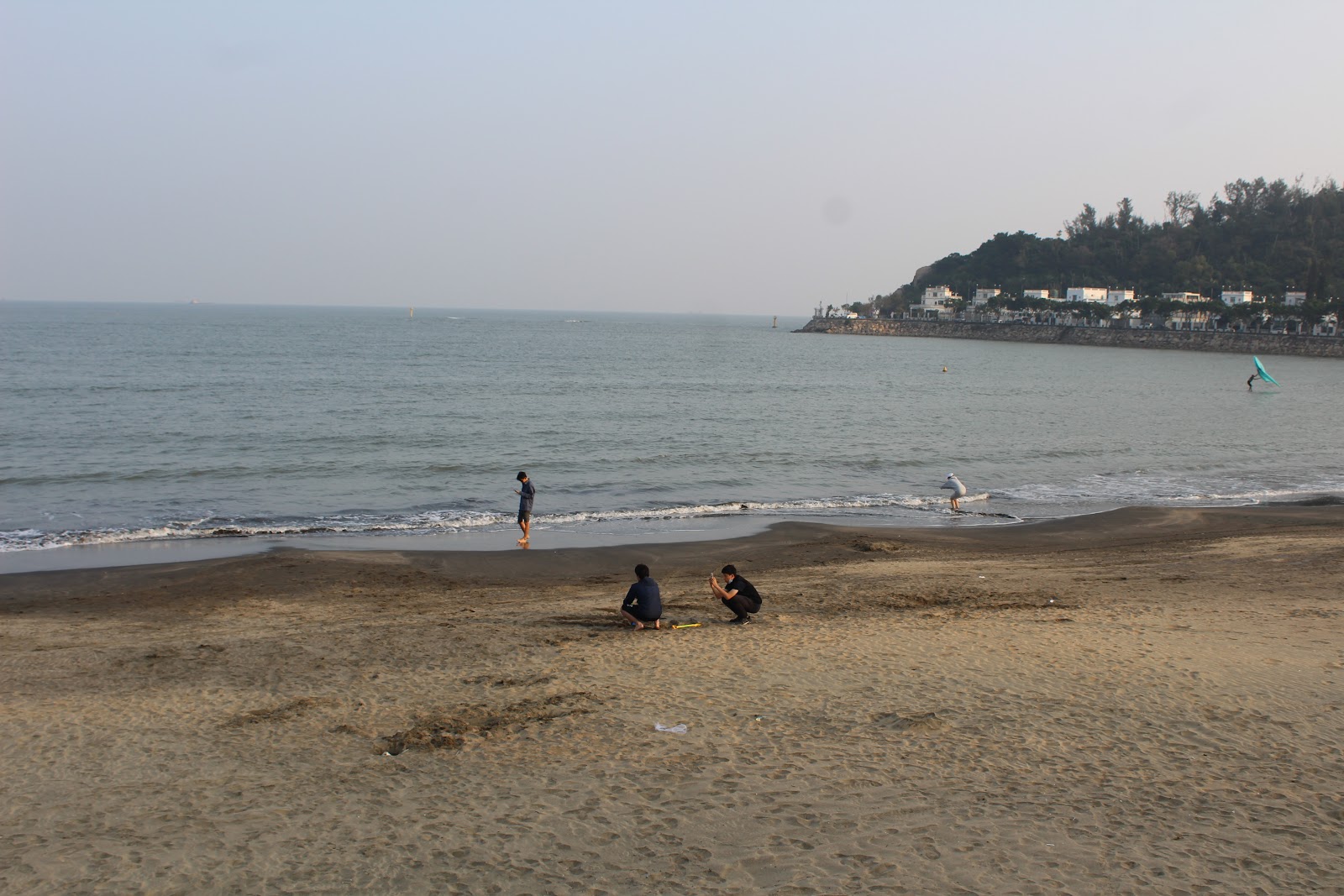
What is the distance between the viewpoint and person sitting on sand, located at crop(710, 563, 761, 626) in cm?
Result: 1291

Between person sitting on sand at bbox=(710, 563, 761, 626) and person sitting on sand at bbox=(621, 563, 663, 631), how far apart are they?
2.65ft

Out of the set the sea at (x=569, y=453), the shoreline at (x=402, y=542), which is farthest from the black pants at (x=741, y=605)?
the sea at (x=569, y=453)

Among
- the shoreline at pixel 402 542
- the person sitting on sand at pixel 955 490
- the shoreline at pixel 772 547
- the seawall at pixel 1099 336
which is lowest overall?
the shoreline at pixel 402 542

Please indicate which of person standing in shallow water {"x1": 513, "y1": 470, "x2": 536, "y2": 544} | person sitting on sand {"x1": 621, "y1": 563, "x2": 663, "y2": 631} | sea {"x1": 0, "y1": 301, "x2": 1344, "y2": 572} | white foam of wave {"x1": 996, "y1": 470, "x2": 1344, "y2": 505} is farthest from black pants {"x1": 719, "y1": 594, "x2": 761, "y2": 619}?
white foam of wave {"x1": 996, "y1": 470, "x2": 1344, "y2": 505}

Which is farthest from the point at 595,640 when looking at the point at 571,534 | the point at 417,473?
the point at 417,473

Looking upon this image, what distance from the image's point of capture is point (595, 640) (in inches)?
479

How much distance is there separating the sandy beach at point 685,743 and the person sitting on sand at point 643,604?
291mm

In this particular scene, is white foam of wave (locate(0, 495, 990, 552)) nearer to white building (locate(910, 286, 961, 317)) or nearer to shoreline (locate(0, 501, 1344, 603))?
shoreline (locate(0, 501, 1344, 603))

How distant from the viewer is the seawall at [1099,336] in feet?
389

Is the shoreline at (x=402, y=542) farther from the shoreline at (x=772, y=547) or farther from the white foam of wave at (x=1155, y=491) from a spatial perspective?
the white foam of wave at (x=1155, y=491)

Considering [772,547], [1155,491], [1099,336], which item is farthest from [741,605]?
[1099,336]

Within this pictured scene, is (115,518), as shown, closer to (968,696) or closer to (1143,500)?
(968,696)

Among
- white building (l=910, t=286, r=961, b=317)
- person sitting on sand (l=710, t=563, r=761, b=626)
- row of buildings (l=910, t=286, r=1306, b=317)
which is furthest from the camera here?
white building (l=910, t=286, r=961, b=317)

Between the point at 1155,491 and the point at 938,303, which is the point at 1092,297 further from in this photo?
the point at 1155,491
